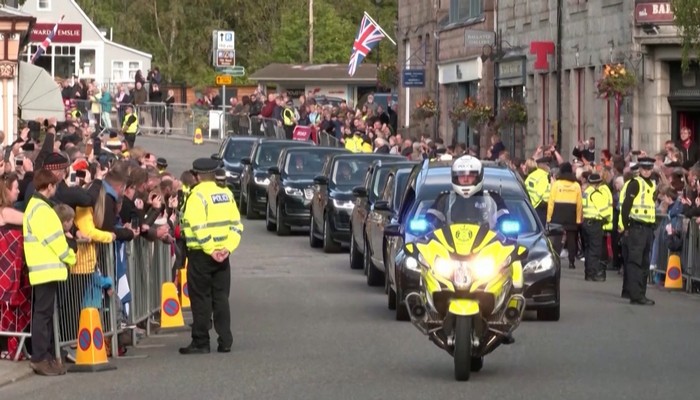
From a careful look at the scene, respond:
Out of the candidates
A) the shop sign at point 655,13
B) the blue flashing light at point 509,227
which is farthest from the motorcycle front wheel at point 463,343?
the shop sign at point 655,13

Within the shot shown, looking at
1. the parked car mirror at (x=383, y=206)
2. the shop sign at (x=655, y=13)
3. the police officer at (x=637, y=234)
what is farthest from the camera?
the shop sign at (x=655, y=13)

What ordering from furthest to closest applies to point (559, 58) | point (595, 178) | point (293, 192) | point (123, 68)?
point (123, 68)
point (559, 58)
point (293, 192)
point (595, 178)

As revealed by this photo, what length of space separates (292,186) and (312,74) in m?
52.7

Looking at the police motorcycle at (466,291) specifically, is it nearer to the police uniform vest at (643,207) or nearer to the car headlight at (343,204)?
the police uniform vest at (643,207)

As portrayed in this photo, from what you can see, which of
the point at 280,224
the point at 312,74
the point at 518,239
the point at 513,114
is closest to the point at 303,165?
the point at 280,224

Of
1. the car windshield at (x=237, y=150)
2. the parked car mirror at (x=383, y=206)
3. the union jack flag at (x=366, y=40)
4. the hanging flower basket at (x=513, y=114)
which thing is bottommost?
the parked car mirror at (x=383, y=206)

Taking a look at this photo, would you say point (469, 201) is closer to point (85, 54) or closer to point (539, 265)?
point (539, 265)

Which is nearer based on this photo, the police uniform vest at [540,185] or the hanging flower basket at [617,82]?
the police uniform vest at [540,185]

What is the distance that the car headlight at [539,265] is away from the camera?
63.0 ft

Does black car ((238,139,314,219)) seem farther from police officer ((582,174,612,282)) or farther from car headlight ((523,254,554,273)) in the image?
car headlight ((523,254,554,273))

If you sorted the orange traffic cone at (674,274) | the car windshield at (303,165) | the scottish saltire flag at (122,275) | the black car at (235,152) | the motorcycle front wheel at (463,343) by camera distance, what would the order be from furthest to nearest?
the black car at (235,152) → the car windshield at (303,165) → the orange traffic cone at (674,274) → the scottish saltire flag at (122,275) → the motorcycle front wheel at (463,343)

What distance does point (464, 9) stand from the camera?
184ft

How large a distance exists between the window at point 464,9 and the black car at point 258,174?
51.7ft

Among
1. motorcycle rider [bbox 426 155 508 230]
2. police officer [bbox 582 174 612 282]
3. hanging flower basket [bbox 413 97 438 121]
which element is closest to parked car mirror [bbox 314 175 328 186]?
police officer [bbox 582 174 612 282]
